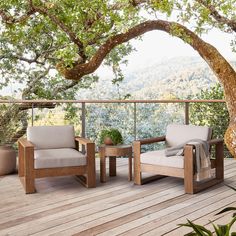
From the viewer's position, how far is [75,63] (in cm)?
461

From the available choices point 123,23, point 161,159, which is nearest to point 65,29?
point 123,23

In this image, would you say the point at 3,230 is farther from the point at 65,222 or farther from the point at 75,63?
the point at 75,63

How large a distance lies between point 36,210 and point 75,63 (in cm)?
180

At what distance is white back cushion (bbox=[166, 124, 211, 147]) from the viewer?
487 cm

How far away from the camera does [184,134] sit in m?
5.02

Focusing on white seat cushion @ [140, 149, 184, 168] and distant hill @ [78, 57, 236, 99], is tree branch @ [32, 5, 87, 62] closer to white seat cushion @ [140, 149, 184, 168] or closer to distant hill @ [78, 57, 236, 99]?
white seat cushion @ [140, 149, 184, 168]

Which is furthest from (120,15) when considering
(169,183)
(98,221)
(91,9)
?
(98,221)

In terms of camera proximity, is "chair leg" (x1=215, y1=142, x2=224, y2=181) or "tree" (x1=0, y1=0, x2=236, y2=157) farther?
"chair leg" (x1=215, y1=142, x2=224, y2=181)

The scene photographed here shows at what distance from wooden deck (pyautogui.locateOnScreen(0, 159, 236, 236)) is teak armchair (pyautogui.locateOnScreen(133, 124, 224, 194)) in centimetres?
13

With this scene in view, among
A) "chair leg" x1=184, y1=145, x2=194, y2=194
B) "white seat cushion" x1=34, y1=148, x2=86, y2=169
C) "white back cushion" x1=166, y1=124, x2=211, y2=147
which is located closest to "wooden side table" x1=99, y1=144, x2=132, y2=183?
"white seat cushion" x1=34, y1=148, x2=86, y2=169

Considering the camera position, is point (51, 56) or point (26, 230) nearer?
point (26, 230)

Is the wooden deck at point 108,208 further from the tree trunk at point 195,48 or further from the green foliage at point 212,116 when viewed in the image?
the green foliage at point 212,116

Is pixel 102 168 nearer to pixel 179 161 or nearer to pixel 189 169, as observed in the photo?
pixel 179 161

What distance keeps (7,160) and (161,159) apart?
236cm
